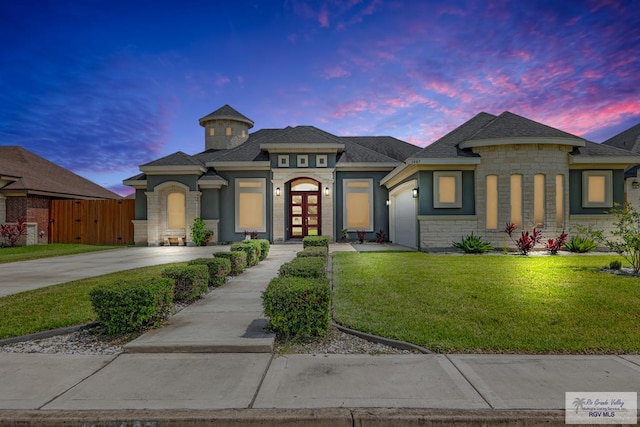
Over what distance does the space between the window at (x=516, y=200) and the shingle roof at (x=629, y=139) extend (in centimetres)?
1096

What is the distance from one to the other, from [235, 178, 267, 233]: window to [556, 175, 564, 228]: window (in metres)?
13.7

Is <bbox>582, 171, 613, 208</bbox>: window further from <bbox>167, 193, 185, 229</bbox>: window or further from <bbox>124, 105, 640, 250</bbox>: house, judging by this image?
<bbox>167, 193, 185, 229</bbox>: window

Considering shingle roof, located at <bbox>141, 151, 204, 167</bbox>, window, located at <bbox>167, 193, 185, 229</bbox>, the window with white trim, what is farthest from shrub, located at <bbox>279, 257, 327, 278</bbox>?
window, located at <bbox>167, 193, 185, 229</bbox>

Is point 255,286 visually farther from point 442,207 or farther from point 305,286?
point 442,207

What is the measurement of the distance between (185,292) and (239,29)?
12.0 meters

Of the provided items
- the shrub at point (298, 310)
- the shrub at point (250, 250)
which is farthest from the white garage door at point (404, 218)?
the shrub at point (298, 310)

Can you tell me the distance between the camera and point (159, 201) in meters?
17.8

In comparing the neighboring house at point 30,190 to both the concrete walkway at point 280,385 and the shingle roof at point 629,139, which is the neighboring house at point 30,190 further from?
the shingle roof at point 629,139

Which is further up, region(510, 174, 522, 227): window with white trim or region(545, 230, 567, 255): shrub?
region(510, 174, 522, 227): window with white trim

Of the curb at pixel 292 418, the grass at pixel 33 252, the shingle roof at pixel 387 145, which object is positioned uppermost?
the shingle roof at pixel 387 145

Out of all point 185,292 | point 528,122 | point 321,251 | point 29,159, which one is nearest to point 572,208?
point 528,122

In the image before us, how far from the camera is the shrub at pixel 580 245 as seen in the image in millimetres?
12781

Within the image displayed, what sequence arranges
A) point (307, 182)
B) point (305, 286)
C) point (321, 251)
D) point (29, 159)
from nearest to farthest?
point (305, 286), point (321, 251), point (307, 182), point (29, 159)

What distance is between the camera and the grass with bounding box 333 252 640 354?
388 cm
